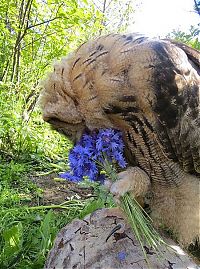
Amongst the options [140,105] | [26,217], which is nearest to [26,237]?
[26,217]

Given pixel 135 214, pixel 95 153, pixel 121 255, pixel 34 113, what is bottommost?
pixel 34 113

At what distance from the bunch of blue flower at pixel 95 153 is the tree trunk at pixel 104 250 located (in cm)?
35

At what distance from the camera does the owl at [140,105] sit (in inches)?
67.3

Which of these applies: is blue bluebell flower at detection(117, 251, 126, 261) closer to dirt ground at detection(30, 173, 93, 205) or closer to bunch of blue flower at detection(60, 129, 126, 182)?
bunch of blue flower at detection(60, 129, 126, 182)

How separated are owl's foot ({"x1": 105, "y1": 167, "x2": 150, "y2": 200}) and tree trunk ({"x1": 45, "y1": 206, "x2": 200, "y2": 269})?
270 mm

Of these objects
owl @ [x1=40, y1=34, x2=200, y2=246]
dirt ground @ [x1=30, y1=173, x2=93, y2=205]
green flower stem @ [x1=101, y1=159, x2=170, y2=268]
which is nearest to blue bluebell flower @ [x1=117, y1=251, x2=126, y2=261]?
green flower stem @ [x1=101, y1=159, x2=170, y2=268]

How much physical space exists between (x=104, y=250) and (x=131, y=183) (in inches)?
14.5

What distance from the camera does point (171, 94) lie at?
5.61 feet

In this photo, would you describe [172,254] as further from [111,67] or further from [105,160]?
[111,67]

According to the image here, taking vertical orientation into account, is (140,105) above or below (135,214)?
above

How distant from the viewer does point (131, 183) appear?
6.09 ft

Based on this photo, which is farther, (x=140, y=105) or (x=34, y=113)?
(x=34, y=113)

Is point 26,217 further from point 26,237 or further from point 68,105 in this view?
point 68,105

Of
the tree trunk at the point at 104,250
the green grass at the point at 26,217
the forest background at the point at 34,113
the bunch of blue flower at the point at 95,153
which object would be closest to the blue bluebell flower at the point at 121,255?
the tree trunk at the point at 104,250
